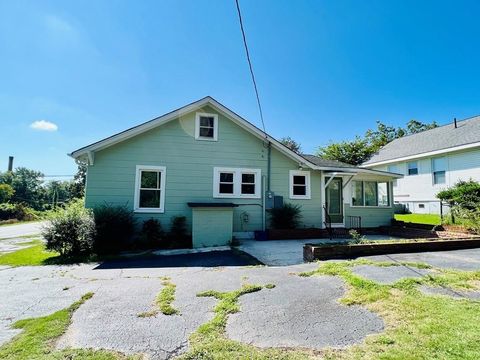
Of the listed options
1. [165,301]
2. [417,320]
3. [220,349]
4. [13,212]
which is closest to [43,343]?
[165,301]

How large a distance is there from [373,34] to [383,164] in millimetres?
13417

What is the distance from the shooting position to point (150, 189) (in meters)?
10.3

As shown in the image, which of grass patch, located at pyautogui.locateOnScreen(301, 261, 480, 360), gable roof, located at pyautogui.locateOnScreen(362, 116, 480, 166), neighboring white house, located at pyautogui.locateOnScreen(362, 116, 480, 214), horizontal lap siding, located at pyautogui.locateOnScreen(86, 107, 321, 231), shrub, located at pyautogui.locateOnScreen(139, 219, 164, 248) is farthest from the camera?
gable roof, located at pyautogui.locateOnScreen(362, 116, 480, 166)

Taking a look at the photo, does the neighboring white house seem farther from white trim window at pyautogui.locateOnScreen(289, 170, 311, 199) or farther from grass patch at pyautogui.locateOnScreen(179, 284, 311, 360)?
grass patch at pyautogui.locateOnScreen(179, 284, 311, 360)

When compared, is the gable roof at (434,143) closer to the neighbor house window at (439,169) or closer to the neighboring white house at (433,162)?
the neighboring white house at (433,162)

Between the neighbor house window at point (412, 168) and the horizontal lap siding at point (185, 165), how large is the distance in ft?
36.5

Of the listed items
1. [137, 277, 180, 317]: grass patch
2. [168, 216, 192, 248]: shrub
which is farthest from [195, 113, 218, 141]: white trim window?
[137, 277, 180, 317]: grass patch

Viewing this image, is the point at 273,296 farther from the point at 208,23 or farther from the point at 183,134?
the point at 183,134

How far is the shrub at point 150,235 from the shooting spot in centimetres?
952

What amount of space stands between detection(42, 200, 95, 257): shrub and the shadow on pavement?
139 centimetres

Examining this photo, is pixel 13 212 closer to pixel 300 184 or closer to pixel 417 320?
pixel 300 184

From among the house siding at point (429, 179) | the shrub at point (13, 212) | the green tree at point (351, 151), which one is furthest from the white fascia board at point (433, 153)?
the shrub at point (13, 212)

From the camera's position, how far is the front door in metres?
12.4

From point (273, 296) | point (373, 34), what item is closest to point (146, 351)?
point (273, 296)
